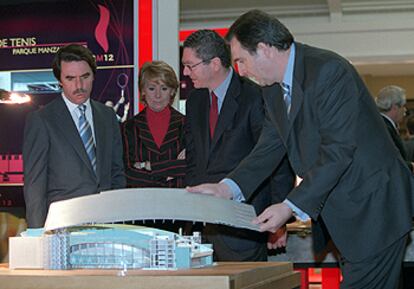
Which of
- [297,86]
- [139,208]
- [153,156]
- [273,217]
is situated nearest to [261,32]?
[297,86]

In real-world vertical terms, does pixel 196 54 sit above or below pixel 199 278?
above

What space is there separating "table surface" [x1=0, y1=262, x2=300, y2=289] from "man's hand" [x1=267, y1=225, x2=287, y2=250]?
1835mm

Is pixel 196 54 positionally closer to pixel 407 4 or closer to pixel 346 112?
pixel 346 112

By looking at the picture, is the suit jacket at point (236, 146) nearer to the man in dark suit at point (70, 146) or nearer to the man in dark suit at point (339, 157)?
the man in dark suit at point (70, 146)

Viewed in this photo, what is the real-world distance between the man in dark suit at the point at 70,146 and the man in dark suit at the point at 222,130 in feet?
1.27

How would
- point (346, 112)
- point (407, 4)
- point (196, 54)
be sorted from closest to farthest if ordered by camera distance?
1. point (346, 112)
2. point (196, 54)
3. point (407, 4)

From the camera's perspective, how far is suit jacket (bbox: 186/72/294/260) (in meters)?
3.52

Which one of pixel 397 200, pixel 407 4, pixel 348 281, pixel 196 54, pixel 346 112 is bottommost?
pixel 348 281

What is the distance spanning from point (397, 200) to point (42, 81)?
3.63m

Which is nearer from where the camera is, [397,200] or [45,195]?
[397,200]

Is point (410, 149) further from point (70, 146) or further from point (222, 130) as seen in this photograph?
point (70, 146)

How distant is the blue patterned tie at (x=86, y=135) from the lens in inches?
144

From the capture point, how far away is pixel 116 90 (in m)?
5.48

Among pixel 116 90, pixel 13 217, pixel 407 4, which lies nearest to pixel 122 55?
pixel 116 90
